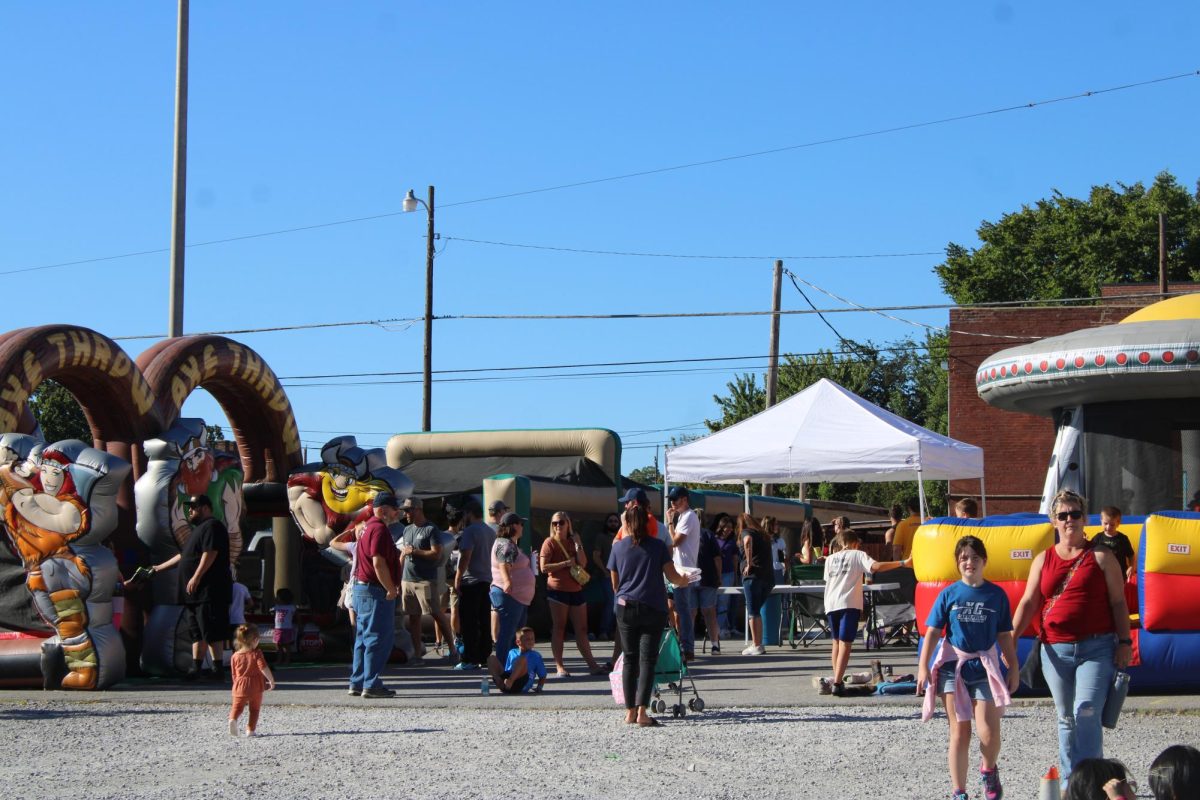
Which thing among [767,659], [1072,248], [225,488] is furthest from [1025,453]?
[225,488]

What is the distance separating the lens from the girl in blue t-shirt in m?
7.23

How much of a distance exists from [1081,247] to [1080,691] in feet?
152

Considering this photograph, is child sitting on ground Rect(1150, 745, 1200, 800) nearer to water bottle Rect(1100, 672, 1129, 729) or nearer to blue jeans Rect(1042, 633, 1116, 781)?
blue jeans Rect(1042, 633, 1116, 781)

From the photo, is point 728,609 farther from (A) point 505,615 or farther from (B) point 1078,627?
(B) point 1078,627

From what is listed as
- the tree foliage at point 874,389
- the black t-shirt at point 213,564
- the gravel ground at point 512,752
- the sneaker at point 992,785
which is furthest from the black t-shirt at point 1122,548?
the tree foliage at point 874,389

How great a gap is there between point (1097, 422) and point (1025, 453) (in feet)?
74.7

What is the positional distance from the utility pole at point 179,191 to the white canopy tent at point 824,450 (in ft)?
20.4

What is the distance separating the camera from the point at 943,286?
5494cm

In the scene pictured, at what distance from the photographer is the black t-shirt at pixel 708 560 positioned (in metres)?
16.5

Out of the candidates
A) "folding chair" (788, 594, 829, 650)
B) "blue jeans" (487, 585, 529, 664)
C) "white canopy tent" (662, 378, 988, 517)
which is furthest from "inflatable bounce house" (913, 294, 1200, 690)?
"folding chair" (788, 594, 829, 650)

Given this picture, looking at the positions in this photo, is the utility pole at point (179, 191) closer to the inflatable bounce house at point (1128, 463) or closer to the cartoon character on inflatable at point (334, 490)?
the cartoon character on inflatable at point (334, 490)

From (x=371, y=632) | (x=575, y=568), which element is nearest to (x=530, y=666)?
(x=575, y=568)

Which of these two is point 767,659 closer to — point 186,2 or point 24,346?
point 24,346

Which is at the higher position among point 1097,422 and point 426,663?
point 1097,422
